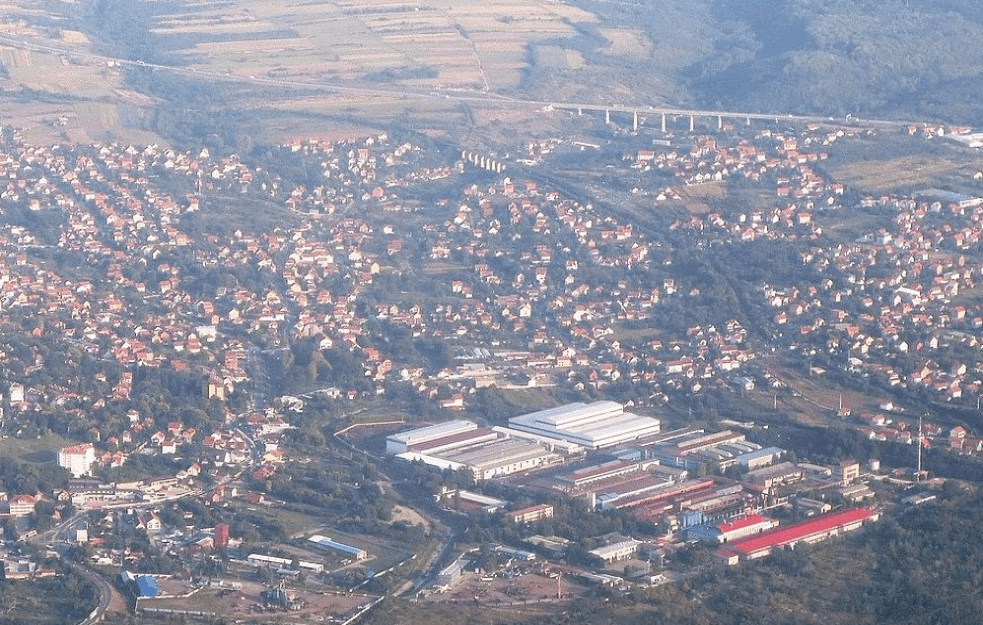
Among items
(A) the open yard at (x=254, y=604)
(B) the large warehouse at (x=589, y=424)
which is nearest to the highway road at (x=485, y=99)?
(B) the large warehouse at (x=589, y=424)

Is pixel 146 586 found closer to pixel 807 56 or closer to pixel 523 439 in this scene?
pixel 523 439

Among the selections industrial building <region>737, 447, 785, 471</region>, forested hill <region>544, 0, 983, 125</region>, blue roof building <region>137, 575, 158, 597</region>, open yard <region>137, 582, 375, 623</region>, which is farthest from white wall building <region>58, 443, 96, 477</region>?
forested hill <region>544, 0, 983, 125</region>

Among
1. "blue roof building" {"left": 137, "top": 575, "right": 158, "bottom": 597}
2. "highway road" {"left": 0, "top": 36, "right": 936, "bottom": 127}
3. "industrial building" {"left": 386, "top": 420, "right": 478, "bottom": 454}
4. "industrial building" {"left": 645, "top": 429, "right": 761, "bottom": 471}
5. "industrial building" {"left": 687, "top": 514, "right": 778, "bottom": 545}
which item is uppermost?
"blue roof building" {"left": 137, "top": 575, "right": 158, "bottom": 597}

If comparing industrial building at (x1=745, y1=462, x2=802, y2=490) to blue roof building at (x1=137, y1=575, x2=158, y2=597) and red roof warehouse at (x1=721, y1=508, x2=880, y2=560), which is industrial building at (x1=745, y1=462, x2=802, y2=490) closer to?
red roof warehouse at (x1=721, y1=508, x2=880, y2=560)

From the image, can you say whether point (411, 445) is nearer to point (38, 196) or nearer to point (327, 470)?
point (327, 470)

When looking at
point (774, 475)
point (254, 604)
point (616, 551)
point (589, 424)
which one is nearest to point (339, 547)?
point (254, 604)

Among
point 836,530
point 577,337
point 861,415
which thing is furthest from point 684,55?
point 836,530
